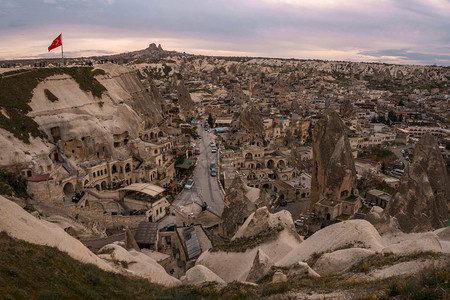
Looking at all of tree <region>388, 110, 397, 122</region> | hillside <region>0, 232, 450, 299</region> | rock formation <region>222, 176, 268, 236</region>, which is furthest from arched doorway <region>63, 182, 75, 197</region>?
tree <region>388, 110, 397, 122</region>

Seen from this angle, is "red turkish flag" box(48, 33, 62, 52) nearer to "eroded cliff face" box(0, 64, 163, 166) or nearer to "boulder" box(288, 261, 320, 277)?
"eroded cliff face" box(0, 64, 163, 166)

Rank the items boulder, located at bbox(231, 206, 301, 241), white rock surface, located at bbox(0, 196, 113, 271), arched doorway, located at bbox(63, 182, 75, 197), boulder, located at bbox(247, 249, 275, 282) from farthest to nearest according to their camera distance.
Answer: arched doorway, located at bbox(63, 182, 75, 197), boulder, located at bbox(231, 206, 301, 241), boulder, located at bbox(247, 249, 275, 282), white rock surface, located at bbox(0, 196, 113, 271)

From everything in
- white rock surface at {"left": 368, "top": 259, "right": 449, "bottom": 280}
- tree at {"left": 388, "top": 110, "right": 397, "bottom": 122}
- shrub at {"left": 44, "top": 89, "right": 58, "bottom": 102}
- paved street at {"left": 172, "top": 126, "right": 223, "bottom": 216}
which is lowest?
paved street at {"left": 172, "top": 126, "right": 223, "bottom": 216}

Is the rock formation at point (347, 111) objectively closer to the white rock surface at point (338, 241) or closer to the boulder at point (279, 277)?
the white rock surface at point (338, 241)

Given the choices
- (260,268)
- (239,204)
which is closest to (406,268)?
(260,268)

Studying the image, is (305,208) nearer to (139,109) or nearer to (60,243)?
(60,243)

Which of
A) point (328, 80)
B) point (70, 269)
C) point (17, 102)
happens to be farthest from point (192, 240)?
point (328, 80)

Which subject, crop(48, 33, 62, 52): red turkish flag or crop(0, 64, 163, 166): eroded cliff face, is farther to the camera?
crop(48, 33, 62, 52): red turkish flag
